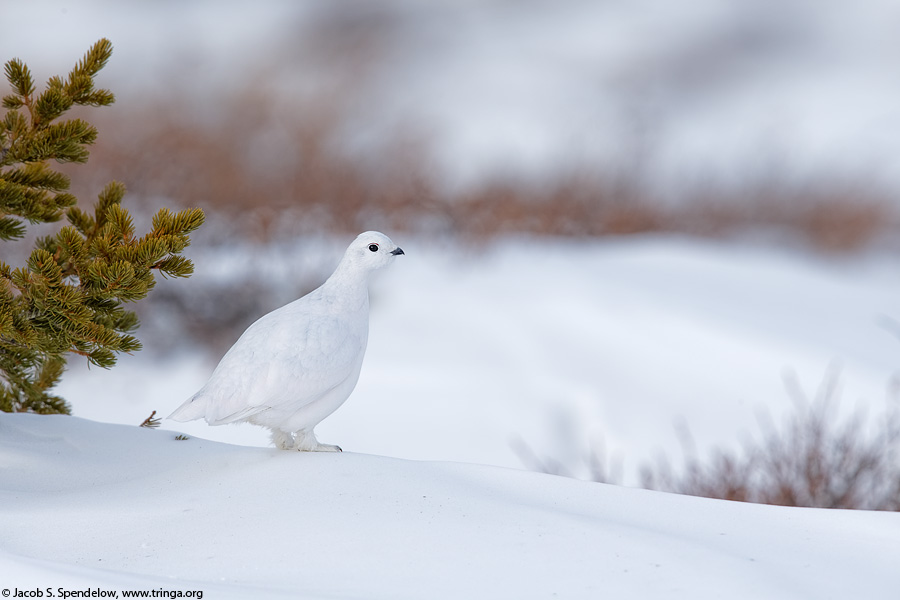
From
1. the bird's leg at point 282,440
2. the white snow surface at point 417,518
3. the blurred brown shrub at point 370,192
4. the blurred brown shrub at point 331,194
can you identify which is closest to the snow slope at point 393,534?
the white snow surface at point 417,518

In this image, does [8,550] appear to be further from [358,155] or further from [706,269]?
[358,155]

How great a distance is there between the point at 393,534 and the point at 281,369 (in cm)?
67

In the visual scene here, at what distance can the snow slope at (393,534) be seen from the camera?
6.37 ft

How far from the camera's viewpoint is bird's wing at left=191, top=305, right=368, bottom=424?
2646mm

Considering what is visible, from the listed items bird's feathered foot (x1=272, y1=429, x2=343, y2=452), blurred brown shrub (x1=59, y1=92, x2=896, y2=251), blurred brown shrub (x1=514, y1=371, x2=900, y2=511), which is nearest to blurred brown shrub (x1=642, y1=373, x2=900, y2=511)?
blurred brown shrub (x1=514, y1=371, x2=900, y2=511)

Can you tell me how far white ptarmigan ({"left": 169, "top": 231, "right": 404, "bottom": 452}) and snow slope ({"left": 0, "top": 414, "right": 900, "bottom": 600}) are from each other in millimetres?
129

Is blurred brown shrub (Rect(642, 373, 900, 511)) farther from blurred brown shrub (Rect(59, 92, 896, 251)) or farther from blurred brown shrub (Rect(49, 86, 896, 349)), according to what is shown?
blurred brown shrub (Rect(59, 92, 896, 251))

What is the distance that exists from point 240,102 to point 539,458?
6848 millimetres

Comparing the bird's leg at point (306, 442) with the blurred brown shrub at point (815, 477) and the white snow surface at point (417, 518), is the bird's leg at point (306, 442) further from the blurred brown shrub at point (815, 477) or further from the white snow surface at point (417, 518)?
the blurred brown shrub at point (815, 477)

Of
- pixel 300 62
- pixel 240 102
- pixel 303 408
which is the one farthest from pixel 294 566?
pixel 300 62

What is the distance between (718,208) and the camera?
1145 cm

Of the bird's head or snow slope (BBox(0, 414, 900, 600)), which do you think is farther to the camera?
the bird's head

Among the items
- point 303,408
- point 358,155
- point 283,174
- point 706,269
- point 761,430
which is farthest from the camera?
point 358,155

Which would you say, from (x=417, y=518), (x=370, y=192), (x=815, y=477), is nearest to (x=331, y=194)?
(x=370, y=192)
